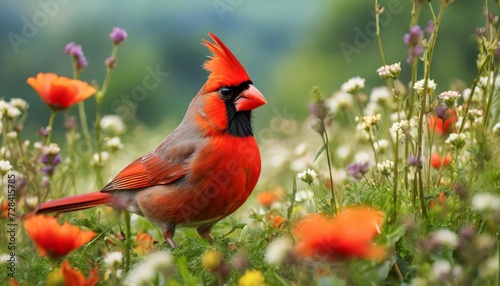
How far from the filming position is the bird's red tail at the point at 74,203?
269 centimetres

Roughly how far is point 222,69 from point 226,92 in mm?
94

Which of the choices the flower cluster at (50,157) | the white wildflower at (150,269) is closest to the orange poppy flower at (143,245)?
the flower cluster at (50,157)

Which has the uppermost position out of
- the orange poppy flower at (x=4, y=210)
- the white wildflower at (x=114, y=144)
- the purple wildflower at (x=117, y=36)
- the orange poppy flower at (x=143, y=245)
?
the purple wildflower at (x=117, y=36)

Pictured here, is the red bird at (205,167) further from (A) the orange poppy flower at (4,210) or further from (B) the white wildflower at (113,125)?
(B) the white wildflower at (113,125)

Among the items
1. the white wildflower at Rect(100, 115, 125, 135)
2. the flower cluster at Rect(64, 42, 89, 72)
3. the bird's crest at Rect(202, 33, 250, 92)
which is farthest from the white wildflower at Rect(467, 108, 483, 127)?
the white wildflower at Rect(100, 115, 125, 135)

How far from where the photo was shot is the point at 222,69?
8.57ft

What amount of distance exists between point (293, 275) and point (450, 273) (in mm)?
517

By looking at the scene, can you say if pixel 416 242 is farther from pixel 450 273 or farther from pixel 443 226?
pixel 450 273

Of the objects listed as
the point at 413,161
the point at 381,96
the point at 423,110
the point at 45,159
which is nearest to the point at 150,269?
the point at 413,161

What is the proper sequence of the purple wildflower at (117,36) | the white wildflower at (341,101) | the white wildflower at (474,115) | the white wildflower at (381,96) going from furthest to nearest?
the white wildflower at (341,101) → the purple wildflower at (117,36) → the white wildflower at (381,96) → the white wildflower at (474,115)

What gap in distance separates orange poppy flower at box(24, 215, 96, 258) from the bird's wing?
2.90ft

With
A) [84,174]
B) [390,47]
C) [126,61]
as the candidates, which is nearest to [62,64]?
[126,61]

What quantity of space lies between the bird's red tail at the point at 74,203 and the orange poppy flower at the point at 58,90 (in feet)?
1.11

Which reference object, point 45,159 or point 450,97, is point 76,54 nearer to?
point 45,159
